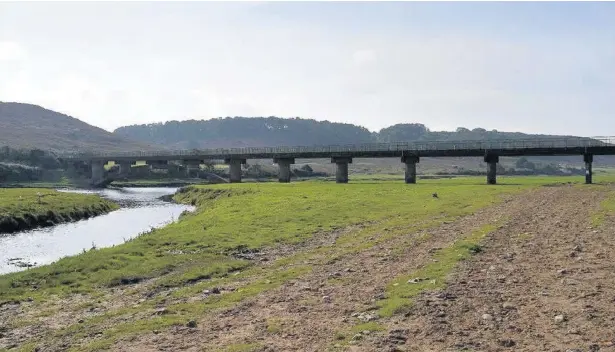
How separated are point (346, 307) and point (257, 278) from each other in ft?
22.9

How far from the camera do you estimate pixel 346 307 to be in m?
16.1

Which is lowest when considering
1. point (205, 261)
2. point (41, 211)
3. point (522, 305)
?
point (41, 211)

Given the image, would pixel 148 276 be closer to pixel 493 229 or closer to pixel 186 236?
pixel 186 236

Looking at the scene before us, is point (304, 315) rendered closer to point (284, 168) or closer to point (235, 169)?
point (284, 168)

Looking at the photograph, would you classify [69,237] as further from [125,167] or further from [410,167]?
[125,167]

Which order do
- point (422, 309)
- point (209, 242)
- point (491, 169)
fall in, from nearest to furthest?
point (422, 309)
point (209, 242)
point (491, 169)

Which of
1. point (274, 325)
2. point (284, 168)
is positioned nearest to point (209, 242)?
point (274, 325)

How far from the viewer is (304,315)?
15.7 metres

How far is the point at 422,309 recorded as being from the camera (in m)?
15.2

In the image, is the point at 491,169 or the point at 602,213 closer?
the point at 602,213

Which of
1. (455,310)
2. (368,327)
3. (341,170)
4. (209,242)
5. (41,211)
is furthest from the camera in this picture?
(341,170)

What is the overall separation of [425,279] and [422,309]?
3.71m

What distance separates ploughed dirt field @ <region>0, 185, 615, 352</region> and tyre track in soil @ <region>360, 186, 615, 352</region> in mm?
28

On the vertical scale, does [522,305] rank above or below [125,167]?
above
